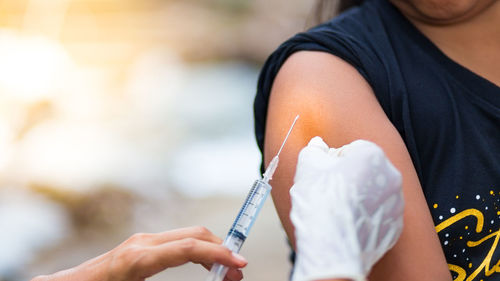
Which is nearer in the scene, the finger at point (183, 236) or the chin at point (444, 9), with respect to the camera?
the finger at point (183, 236)

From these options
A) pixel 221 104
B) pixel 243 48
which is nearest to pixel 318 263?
pixel 221 104

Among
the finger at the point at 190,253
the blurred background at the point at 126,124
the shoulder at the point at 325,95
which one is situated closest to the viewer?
the finger at the point at 190,253

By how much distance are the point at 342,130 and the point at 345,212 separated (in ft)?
1.02

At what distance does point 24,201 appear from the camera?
4391mm

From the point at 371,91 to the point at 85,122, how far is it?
4.44 meters

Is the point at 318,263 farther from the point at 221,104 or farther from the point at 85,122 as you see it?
the point at 221,104

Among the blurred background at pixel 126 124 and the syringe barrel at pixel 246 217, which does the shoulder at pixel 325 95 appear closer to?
the syringe barrel at pixel 246 217

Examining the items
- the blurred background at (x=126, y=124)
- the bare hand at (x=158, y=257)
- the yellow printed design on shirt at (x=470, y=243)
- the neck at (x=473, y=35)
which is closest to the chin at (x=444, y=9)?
the neck at (x=473, y=35)

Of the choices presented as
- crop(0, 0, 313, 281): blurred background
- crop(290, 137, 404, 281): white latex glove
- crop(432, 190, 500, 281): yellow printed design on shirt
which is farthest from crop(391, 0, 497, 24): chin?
crop(0, 0, 313, 281): blurred background

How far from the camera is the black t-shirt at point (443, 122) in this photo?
118 cm

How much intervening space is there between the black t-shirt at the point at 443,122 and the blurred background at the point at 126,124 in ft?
6.66

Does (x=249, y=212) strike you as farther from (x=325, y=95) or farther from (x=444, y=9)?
(x=444, y=9)

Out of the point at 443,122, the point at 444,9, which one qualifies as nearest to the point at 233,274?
the point at 443,122

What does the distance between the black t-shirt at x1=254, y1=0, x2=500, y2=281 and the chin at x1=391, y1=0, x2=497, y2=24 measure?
2.3 inches
